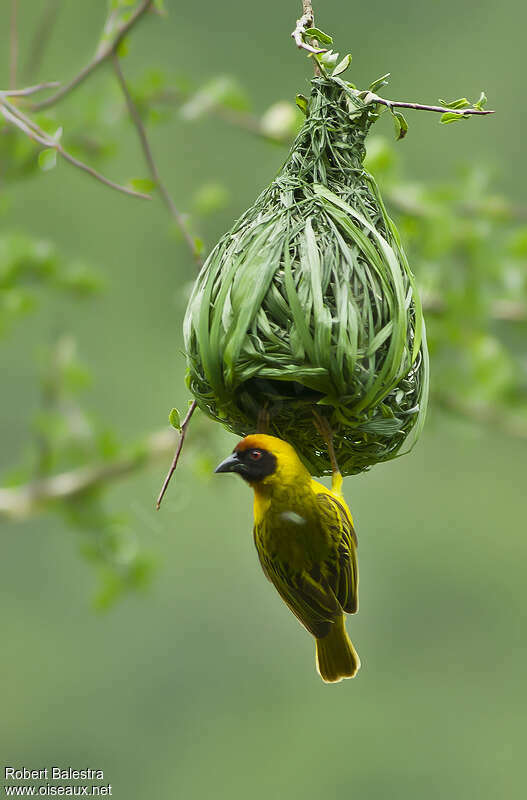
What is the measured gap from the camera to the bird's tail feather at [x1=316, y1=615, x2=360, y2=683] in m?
2.14

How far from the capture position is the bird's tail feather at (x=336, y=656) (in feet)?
7.04

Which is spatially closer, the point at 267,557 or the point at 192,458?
the point at 267,557

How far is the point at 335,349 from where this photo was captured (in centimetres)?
184

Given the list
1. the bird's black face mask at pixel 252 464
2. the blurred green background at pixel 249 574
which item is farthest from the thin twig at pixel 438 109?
the blurred green background at pixel 249 574

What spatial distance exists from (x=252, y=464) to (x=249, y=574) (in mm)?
7316

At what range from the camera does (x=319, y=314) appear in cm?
185

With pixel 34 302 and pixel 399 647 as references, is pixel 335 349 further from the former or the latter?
pixel 399 647

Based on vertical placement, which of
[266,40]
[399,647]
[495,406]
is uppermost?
[266,40]

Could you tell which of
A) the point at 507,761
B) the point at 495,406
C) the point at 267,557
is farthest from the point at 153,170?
the point at 507,761

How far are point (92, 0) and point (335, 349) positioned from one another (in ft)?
29.8

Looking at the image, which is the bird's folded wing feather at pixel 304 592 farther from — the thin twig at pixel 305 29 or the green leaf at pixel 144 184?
the thin twig at pixel 305 29

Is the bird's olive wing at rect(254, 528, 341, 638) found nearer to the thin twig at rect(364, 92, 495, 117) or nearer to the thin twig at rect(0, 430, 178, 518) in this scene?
the thin twig at rect(364, 92, 495, 117)

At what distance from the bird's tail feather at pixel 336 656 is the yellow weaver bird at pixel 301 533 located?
61 millimetres

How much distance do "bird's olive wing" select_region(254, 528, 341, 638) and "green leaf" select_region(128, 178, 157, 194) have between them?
77 cm
